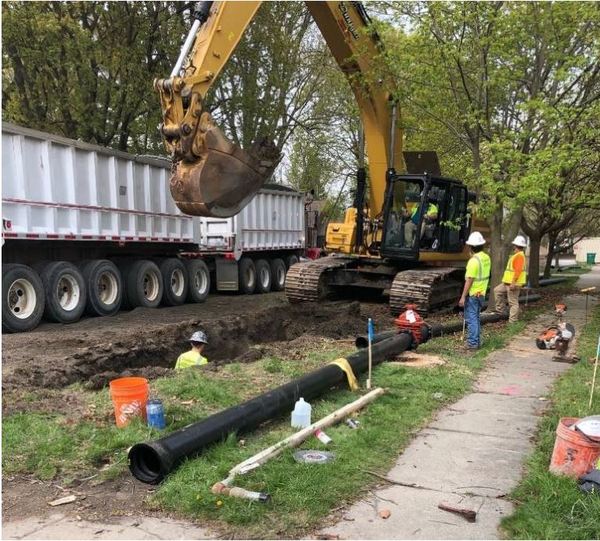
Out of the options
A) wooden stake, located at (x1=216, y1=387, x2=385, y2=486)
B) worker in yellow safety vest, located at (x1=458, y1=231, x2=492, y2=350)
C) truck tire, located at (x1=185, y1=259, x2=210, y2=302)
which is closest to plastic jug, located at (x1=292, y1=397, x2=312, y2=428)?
wooden stake, located at (x1=216, y1=387, x2=385, y2=486)

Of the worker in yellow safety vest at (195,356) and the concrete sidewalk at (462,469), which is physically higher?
the worker in yellow safety vest at (195,356)

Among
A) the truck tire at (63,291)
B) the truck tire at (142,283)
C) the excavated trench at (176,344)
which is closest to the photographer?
the excavated trench at (176,344)

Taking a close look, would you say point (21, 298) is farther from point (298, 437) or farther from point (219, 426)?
point (298, 437)

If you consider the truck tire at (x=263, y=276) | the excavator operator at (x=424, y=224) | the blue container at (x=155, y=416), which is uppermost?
the excavator operator at (x=424, y=224)

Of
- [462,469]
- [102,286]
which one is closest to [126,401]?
[462,469]

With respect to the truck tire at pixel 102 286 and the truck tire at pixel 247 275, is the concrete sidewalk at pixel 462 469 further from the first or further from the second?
the truck tire at pixel 247 275

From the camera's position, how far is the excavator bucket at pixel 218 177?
7.27 meters

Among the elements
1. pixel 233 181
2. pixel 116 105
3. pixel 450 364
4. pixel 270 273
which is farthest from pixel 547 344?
pixel 116 105

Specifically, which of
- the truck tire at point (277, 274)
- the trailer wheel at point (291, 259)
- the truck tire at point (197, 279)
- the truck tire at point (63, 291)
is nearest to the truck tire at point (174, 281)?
the truck tire at point (197, 279)

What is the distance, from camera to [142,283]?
12.7m

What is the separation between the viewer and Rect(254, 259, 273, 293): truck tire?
18141mm

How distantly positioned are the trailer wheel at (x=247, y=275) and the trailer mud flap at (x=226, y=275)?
1.00 ft

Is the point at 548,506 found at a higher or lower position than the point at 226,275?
lower

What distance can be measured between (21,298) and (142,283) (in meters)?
3.00
